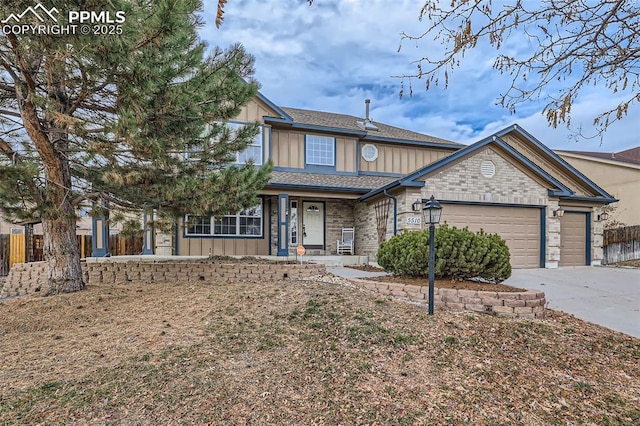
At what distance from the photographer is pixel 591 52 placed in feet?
11.3

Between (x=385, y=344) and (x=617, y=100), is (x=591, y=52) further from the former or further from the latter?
(x=385, y=344)

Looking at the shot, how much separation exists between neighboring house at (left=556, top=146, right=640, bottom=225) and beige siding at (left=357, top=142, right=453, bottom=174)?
986cm

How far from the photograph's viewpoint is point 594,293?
7105mm

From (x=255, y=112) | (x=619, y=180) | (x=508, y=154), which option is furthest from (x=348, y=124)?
(x=619, y=180)

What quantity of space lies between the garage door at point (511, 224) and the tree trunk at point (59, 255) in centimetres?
953

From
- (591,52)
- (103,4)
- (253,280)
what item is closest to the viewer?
(591,52)

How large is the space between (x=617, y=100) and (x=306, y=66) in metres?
9.63

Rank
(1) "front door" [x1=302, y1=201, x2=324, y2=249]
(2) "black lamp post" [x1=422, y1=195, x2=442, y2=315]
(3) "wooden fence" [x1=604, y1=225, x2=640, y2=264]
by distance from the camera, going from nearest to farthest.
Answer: (2) "black lamp post" [x1=422, y1=195, x2=442, y2=315] < (1) "front door" [x1=302, y1=201, x2=324, y2=249] < (3) "wooden fence" [x1=604, y1=225, x2=640, y2=264]

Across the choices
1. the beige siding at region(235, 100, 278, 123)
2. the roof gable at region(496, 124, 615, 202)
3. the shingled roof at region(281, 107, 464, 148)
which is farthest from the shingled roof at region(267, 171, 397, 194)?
the roof gable at region(496, 124, 615, 202)

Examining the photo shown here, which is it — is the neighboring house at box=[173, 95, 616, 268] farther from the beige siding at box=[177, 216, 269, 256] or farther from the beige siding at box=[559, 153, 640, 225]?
the beige siding at box=[559, 153, 640, 225]

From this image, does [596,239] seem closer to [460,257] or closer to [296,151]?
[460,257]

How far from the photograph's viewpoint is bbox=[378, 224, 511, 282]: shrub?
617 centimetres

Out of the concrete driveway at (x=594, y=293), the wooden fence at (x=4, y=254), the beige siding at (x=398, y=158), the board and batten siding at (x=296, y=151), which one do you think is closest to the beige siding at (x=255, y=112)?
the board and batten siding at (x=296, y=151)

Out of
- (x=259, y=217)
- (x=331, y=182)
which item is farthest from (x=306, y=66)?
(x=259, y=217)
